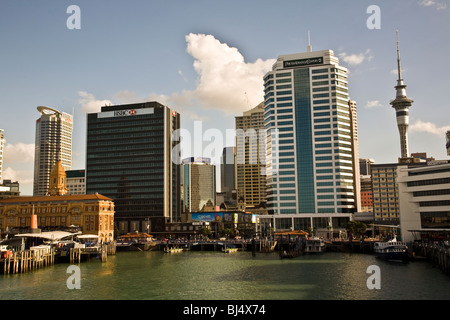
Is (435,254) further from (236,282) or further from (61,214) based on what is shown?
(61,214)

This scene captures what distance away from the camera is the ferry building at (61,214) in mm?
162500

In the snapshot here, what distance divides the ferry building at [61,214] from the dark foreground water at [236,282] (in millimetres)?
66399

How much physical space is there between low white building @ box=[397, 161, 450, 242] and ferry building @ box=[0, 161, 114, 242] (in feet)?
361

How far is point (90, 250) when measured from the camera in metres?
119

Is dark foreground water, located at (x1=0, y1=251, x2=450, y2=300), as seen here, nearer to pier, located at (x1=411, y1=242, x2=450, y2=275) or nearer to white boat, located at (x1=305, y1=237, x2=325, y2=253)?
pier, located at (x1=411, y1=242, x2=450, y2=275)

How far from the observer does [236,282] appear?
71875mm

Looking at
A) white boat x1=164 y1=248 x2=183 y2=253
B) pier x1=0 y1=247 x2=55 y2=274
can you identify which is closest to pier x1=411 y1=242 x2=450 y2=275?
white boat x1=164 y1=248 x2=183 y2=253

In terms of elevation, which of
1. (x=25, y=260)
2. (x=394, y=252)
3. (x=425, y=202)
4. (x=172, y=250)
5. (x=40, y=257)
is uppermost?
(x=425, y=202)

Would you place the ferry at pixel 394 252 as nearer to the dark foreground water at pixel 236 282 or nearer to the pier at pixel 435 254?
the dark foreground water at pixel 236 282

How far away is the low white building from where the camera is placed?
409 feet

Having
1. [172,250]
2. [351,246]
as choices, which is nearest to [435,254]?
[351,246]

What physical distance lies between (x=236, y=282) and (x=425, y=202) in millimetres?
85310

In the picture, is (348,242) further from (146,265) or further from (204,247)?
(146,265)
